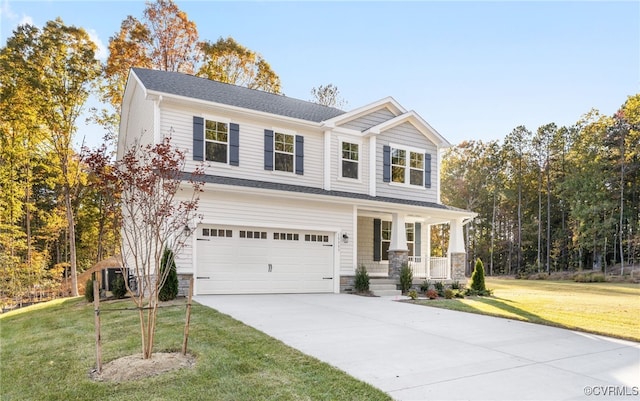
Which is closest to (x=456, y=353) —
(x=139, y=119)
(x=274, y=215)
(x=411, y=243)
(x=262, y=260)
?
(x=262, y=260)

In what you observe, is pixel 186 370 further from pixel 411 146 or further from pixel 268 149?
pixel 411 146

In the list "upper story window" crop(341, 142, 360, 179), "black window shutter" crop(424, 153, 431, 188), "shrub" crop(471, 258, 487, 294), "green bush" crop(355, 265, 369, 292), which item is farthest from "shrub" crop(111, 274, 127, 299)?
"black window shutter" crop(424, 153, 431, 188)

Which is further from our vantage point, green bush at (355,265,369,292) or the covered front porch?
the covered front porch

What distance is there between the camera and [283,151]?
48.3ft

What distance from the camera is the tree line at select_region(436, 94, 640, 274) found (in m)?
32.1

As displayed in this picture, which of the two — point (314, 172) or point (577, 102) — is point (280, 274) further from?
point (577, 102)

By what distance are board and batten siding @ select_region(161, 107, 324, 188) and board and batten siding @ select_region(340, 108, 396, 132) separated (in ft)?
4.75

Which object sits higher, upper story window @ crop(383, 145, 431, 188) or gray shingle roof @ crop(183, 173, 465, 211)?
upper story window @ crop(383, 145, 431, 188)

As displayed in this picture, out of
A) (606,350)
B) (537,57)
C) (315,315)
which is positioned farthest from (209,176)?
(537,57)

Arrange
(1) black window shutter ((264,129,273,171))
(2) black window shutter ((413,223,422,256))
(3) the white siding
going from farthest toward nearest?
(2) black window shutter ((413,223,422,256)), (1) black window shutter ((264,129,273,171)), (3) the white siding

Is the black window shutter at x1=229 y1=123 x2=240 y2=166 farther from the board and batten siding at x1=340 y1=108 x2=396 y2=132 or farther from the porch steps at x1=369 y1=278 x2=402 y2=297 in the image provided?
the porch steps at x1=369 y1=278 x2=402 y2=297

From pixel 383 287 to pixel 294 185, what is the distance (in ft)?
15.0

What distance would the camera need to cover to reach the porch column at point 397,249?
14.9 m

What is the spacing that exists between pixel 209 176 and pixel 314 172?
12.9ft
